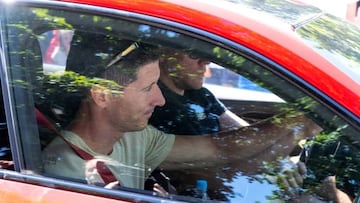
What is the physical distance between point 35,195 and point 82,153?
0.21m

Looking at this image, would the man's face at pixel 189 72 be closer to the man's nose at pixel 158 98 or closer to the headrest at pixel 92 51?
the man's nose at pixel 158 98

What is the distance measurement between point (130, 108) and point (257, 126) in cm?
43

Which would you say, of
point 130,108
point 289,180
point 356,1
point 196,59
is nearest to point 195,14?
point 196,59

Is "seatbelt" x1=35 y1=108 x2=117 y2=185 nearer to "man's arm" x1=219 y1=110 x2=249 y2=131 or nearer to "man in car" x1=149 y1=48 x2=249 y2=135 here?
"man in car" x1=149 y1=48 x2=249 y2=135

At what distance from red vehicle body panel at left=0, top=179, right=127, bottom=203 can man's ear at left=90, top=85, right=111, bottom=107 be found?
0.31 meters

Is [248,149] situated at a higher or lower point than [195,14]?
lower

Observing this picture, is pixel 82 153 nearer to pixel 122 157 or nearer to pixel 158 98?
pixel 122 157

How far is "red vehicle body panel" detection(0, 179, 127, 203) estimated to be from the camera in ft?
5.61

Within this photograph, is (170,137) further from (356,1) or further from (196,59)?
(356,1)

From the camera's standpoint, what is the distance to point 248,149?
1867 millimetres

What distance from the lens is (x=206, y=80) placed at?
1.98 metres

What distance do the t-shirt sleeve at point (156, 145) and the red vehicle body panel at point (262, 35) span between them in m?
0.46

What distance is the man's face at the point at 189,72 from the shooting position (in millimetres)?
1695

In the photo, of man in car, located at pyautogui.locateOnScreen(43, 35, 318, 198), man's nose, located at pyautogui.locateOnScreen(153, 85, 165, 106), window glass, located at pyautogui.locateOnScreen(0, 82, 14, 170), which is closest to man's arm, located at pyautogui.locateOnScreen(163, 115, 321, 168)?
man in car, located at pyautogui.locateOnScreen(43, 35, 318, 198)
